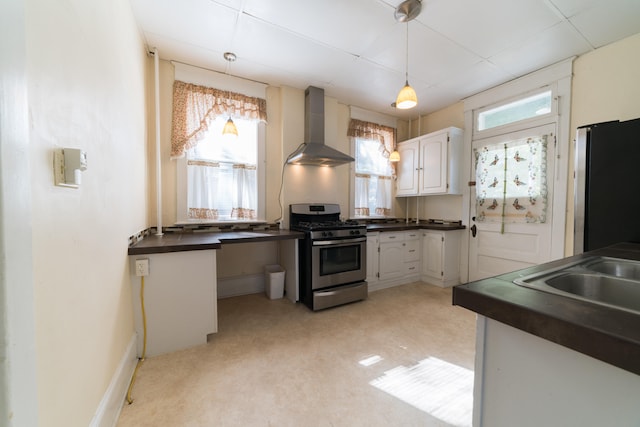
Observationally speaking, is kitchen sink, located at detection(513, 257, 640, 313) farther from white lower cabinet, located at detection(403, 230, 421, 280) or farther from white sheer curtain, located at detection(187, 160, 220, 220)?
white sheer curtain, located at detection(187, 160, 220, 220)

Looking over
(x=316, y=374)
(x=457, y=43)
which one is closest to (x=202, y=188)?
(x=316, y=374)

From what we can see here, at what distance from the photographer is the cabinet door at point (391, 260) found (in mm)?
3271

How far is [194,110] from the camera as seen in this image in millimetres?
2686

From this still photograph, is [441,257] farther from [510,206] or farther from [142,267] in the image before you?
[142,267]

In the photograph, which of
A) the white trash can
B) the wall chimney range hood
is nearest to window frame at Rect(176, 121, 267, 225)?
the wall chimney range hood

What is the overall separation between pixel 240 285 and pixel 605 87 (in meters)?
4.44

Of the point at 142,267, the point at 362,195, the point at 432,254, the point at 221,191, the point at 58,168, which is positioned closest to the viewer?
the point at 58,168

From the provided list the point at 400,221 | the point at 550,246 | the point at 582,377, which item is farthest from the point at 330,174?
the point at 582,377

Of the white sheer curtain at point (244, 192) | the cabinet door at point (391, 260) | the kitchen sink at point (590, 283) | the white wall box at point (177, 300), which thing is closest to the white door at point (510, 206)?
the cabinet door at point (391, 260)

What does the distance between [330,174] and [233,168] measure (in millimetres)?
1354

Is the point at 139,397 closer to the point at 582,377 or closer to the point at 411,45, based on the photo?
the point at 582,377

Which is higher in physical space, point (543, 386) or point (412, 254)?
point (543, 386)

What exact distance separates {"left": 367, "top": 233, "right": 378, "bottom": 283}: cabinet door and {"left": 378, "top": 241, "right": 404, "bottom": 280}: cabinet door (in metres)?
0.09

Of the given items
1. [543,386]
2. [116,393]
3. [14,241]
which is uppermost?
[14,241]
